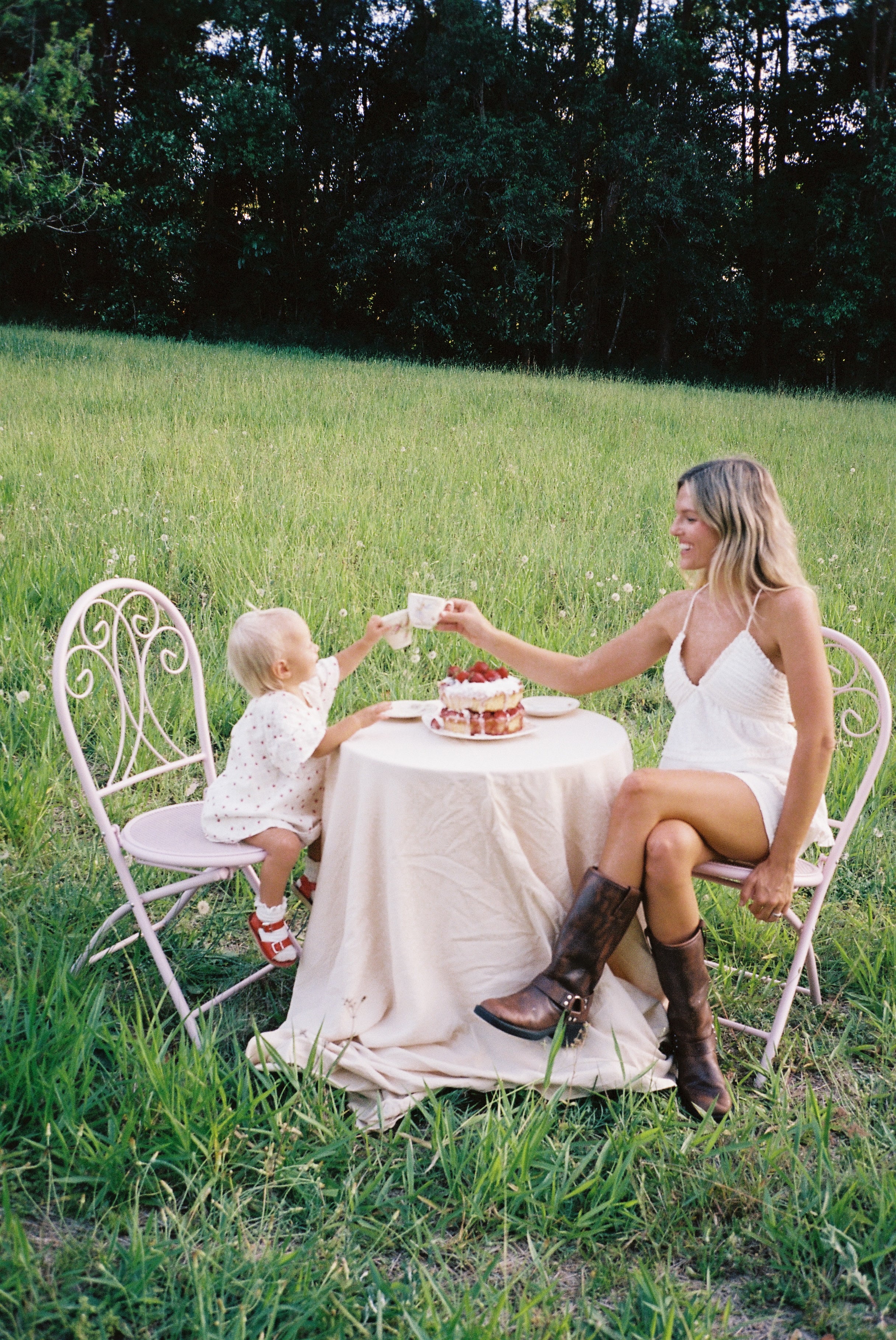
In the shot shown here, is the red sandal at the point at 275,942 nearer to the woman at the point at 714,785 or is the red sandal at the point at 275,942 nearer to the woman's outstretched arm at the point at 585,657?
the woman at the point at 714,785

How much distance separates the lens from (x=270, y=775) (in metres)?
3.19

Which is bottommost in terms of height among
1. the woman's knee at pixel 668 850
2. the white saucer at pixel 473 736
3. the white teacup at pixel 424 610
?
the woman's knee at pixel 668 850

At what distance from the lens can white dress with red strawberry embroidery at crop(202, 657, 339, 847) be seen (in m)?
3.10

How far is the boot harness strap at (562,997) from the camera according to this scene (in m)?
2.83

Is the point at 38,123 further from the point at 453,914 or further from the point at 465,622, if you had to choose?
the point at 453,914

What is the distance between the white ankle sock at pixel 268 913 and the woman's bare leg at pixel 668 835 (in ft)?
3.33

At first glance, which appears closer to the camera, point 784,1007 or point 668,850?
point 668,850

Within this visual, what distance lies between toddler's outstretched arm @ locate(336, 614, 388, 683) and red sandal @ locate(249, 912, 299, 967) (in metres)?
0.81

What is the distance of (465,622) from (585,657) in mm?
445

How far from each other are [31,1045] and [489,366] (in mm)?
22002

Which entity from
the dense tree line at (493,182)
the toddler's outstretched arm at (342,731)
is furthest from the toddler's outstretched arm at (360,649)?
the dense tree line at (493,182)

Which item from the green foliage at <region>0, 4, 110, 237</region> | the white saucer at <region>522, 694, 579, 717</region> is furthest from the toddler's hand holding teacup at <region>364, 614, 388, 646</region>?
the green foliage at <region>0, 4, 110, 237</region>

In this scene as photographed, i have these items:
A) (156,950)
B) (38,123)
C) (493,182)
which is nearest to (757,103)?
(493,182)

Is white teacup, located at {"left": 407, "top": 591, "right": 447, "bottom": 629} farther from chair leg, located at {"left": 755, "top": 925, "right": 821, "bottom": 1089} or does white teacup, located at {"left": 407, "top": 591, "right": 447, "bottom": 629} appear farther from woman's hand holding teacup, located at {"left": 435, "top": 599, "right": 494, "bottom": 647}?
chair leg, located at {"left": 755, "top": 925, "right": 821, "bottom": 1089}
